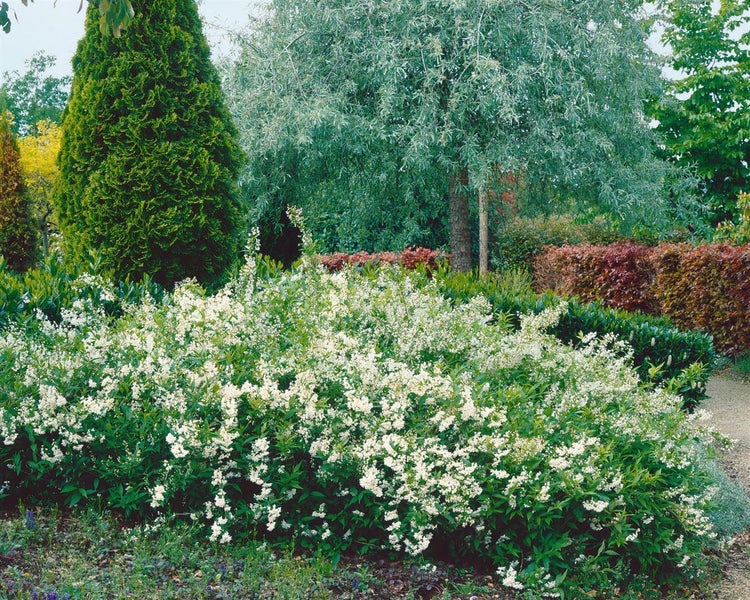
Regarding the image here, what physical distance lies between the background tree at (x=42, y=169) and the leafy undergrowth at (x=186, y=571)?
17.9 meters

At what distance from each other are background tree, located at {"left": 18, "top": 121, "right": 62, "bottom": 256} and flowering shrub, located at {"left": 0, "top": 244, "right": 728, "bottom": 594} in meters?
A: 17.5

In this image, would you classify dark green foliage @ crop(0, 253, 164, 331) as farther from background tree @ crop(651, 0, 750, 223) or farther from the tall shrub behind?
background tree @ crop(651, 0, 750, 223)

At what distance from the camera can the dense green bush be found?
606 inches

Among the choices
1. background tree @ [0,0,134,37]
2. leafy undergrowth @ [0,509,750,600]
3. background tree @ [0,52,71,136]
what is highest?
background tree @ [0,52,71,136]

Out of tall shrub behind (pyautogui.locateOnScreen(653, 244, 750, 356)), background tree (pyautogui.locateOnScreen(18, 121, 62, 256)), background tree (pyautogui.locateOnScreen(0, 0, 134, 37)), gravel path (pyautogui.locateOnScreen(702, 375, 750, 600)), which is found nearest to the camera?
gravel path (pyautogui.locateOnScreen(702, 375, 750, 600))

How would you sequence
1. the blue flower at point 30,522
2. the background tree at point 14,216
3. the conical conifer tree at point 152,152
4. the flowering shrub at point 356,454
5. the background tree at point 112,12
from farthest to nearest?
1. the background tree at point 14,216
2. the conical conifer tree at point 152,152
3. the background tree at point 112,12
4. the blue flower at point 30,522
5. the flowering shrub at point 356,454

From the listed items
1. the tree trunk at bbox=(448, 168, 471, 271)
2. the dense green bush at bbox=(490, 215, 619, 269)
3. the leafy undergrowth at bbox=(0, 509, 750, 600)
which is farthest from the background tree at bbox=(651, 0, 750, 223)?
the leafy undergrowth at bbox=(0, 509, 750, 600)

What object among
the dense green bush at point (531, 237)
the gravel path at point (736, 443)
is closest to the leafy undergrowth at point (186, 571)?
the gravel path at point (736, 443)

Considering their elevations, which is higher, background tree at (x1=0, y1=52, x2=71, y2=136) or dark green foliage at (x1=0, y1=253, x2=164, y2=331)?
background tree at (x1=0, y1=52, x2=71, y2=136)

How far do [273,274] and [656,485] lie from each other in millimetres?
4178

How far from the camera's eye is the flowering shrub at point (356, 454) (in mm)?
3455

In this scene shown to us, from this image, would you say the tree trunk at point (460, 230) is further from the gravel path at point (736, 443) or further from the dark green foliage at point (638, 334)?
the dark green foliage at point (638, 334)

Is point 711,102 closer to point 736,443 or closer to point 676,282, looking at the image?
point 676,282

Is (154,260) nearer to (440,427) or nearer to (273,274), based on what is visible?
(273,274)
